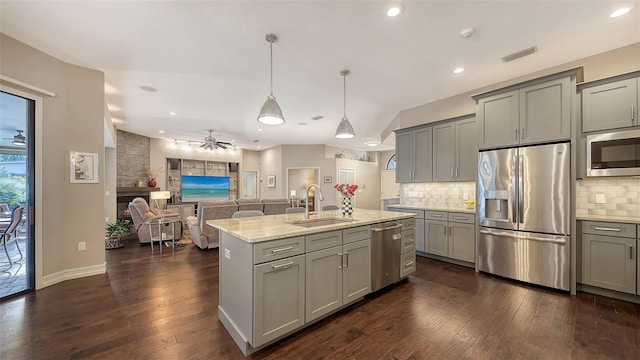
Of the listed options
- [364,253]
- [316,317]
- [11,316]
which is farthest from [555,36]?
[11,316]

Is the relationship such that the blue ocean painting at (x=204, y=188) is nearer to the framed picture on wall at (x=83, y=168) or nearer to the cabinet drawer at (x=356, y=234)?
the framed picture on wall at (x=83, y=168)

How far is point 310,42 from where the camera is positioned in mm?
2762

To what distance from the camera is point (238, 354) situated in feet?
6.17

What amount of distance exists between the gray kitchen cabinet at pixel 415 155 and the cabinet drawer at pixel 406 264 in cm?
180

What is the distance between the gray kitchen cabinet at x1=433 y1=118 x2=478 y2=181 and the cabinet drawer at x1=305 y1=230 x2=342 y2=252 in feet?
9.19

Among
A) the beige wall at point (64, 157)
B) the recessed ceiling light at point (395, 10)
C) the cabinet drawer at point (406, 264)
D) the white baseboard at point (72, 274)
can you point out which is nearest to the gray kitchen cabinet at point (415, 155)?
the cabinet drawer at point (406, 264)

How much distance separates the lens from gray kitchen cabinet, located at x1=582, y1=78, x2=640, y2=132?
2707 mm

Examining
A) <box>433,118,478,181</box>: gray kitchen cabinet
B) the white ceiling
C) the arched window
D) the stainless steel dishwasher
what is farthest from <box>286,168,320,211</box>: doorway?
the stainless steel dishwasher

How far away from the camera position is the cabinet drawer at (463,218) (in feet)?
12.5

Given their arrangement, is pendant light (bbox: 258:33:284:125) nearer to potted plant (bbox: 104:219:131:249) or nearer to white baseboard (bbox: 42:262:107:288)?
white baseboard (bbox: 42:262:107:288)

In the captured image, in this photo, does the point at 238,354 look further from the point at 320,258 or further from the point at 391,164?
the point at 391,164

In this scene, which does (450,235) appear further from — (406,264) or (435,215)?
(406,264)

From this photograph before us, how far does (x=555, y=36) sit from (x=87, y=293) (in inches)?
240

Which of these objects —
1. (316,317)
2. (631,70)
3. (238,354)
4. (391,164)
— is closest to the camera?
(238,354)
